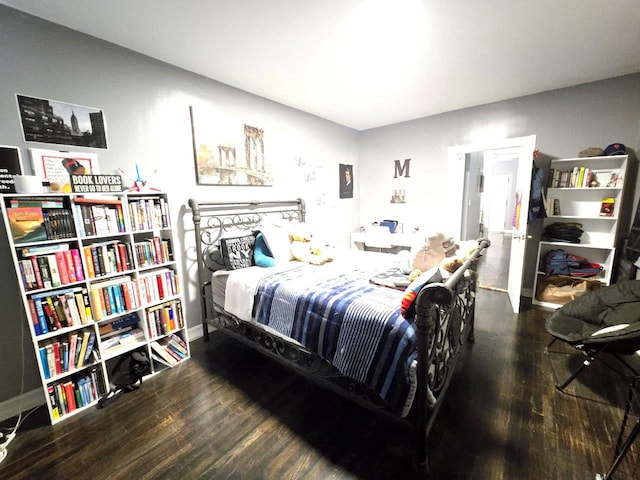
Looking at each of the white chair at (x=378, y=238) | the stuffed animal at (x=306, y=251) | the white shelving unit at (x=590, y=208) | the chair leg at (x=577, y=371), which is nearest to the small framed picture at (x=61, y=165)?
the stuffed animal at (x=306, y=251)

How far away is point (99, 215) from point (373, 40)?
2.32 meters

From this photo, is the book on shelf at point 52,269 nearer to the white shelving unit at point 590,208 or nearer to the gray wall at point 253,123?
the gray wall at point 253,123

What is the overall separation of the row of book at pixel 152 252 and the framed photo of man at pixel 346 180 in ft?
9.32

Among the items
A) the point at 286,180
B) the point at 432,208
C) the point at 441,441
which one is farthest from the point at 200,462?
the point at 432,208

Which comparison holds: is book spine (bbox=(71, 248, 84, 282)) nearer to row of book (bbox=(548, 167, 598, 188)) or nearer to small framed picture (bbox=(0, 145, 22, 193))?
small framed picture (bbox=(0, 145, 22, 193))

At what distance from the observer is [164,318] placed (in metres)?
2.16

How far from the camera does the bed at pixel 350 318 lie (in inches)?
50.1

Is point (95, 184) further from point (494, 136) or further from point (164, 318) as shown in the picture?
point (494, 136)

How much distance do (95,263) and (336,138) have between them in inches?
134

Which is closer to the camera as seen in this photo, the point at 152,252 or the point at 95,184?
the point at 95,184

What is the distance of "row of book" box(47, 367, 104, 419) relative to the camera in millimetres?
1681

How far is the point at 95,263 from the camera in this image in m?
1.81

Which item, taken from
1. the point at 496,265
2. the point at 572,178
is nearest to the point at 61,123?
the point at 572,178

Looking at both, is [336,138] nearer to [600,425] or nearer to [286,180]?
[286,180]
